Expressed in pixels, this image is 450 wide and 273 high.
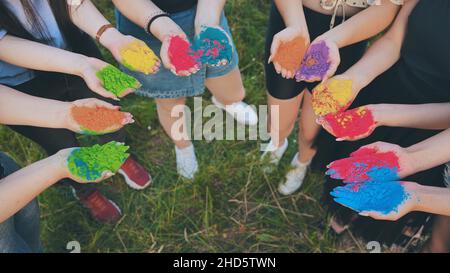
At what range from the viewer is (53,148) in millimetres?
1383

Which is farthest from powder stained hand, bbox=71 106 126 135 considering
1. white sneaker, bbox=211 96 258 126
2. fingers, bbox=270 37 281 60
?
white sneaker, bbox=211 96 258 126

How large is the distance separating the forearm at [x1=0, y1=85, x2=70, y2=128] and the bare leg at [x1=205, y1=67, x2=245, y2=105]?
640 mm

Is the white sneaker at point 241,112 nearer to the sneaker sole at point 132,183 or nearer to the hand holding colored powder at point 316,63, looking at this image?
the sneaker sole at point 132,183

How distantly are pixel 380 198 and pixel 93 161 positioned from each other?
0.85m

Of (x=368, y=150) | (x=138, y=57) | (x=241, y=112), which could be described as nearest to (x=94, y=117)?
(x=138, y=57)

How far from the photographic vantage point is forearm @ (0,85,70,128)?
1139 millimetres

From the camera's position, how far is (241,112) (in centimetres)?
199

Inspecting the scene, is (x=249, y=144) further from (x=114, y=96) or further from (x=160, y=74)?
(x=114, y=96)

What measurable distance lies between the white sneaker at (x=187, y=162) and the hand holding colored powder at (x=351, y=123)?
842 mm

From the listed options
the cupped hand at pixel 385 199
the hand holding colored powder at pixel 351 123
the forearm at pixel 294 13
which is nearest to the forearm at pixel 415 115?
the hand holding colored powder at pixel 351 123

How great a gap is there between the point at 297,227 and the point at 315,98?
795 millimetres

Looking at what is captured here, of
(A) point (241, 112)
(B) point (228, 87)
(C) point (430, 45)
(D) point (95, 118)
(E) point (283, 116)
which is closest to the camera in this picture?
(C) point (430, 45)

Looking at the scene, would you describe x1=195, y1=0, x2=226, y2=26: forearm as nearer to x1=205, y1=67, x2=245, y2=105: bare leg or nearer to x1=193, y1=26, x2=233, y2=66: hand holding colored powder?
x1=193, y1=26, x2=233, y2=66: hand holding colored powder

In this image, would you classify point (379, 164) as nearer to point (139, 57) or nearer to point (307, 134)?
point (307, 134)
